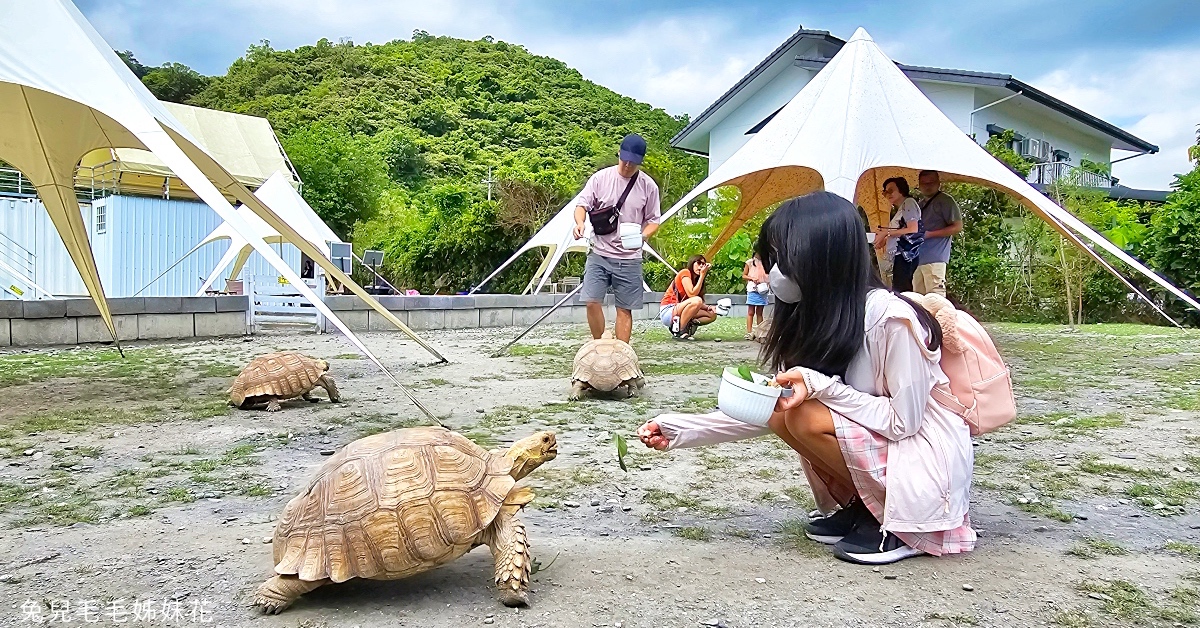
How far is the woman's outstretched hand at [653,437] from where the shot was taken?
7.50ft

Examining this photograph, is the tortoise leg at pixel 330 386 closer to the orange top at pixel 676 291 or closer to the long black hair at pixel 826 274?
the long black hair at pixel 826 274

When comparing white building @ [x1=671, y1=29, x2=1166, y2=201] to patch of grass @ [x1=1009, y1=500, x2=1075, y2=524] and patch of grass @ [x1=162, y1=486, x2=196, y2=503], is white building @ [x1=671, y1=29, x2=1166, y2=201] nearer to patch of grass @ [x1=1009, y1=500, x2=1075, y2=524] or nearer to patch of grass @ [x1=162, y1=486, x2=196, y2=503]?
patch of grass @ [x1=1009, y1=500, x2=1075, y2=524]

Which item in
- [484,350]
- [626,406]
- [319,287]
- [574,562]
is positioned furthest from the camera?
[319,287]

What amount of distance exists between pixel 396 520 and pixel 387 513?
3cm

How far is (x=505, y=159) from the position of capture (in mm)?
36688

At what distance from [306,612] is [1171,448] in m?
3.74

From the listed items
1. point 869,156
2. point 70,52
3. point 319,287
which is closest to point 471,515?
point 70,52

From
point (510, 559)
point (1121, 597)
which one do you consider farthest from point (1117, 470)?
point (510, 559)

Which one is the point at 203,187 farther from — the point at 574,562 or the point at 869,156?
the point at 869,156

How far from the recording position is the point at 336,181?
22516mm

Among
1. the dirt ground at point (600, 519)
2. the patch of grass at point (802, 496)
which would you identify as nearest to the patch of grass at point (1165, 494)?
the dirt ground at point (600, 519)

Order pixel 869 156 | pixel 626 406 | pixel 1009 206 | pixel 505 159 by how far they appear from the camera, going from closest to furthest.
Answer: pixel 626 406 < pixel 869 156 < pixel 1009 206 < pixel 505 159

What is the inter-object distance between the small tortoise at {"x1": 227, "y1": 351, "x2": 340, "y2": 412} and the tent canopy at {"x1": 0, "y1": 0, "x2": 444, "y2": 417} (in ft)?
1.83

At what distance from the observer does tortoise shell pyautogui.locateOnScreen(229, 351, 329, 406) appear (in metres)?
4.84
